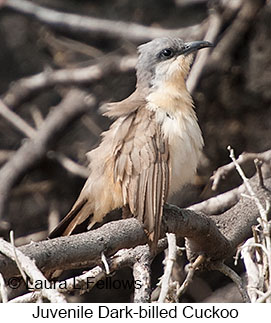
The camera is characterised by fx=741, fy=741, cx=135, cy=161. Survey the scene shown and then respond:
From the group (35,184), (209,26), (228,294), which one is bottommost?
(228,294)

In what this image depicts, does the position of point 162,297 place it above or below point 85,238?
below

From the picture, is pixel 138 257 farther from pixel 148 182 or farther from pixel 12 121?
pixel 12 121

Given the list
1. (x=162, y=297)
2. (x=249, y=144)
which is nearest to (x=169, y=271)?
(x=162, y=297)

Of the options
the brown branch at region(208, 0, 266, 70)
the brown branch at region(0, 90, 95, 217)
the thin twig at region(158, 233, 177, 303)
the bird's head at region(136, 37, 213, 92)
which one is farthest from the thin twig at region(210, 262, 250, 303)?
the brown branch at region(208, 0, 266, 70)

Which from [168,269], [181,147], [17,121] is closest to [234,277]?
[168,269]

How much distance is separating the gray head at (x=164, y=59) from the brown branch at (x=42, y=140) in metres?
1.29

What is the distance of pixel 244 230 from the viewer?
12.5 feet

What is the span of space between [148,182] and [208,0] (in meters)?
2.25

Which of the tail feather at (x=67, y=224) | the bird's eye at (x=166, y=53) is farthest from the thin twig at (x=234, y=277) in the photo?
the bird's eye at (x=166, y=53)

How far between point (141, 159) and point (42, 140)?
182cm

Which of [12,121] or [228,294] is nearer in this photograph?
[228,294]

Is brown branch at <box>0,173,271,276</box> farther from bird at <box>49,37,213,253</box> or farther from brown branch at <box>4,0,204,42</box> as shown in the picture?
brown branch at <box>4,0,204,42</box>

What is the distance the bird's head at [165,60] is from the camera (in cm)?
444

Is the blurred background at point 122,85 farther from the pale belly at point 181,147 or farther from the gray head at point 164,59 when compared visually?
the pale belly at point 181,147
